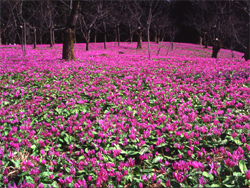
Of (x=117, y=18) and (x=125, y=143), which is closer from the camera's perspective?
(x=125, y=143)

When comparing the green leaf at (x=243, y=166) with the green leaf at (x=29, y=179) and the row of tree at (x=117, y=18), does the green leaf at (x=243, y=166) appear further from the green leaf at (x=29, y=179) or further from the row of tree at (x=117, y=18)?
the row of tree at (x=117, y=18)

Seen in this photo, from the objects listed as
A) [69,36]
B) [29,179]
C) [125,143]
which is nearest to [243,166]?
[125,143]

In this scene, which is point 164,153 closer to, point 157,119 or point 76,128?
point 157,119

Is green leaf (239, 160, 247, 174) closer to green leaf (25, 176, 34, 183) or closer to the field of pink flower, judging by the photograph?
the field of pink flower

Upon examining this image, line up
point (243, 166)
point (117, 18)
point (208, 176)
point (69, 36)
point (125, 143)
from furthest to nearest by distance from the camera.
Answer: point (117, 18)
point (69, 36)
point (125, 143)
point (243, 166)
point (208, 176)

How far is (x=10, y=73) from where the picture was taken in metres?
10.2

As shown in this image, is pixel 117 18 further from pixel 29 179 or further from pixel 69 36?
pixel 29 179

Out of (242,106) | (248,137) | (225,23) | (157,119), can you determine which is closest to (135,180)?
(157,119)

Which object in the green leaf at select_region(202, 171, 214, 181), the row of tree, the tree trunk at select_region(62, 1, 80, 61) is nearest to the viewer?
the green leaf at select_region(202, 171, 214, 181)

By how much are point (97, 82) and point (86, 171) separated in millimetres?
5742

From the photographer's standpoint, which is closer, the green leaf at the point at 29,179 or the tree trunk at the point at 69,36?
the green leaf at the point at 29,179

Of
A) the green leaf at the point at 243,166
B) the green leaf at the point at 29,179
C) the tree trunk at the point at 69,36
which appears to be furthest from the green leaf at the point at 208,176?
the tree trunk at the point at 69,36

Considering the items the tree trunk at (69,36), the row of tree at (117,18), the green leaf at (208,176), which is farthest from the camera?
Result: the row of tree at (117,18)

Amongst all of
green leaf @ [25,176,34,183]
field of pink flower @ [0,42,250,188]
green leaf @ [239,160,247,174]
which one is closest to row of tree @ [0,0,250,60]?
field of pink flower @ [0,42,250,188]
